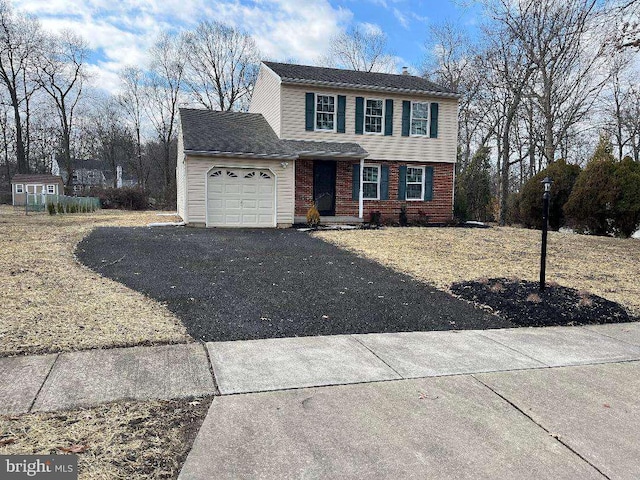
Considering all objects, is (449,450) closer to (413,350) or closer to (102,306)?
(413,350)

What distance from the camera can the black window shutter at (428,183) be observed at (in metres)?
18.0

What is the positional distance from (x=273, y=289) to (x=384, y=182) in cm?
1173

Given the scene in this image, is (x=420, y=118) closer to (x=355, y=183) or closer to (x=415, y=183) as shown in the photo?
(x=415, y=183)

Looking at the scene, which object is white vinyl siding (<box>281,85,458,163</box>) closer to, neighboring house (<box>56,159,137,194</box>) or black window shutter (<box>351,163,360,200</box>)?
black window shutter (<box>351,163,360,200</box>)

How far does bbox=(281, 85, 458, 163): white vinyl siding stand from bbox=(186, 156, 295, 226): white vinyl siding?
1679 millimetres

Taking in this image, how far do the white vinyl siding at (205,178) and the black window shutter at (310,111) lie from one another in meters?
1.91

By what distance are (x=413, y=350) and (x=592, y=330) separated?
249cm

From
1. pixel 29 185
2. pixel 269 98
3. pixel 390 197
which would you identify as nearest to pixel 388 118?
pixel 390 197

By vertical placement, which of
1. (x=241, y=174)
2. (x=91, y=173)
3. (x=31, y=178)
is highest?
(x=91, y=173)

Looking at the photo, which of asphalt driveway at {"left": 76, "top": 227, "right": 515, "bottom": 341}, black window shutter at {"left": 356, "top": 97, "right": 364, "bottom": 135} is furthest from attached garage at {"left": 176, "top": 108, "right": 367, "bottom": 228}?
asphalt driveway at {"left": 76, "top": 227, "right": 515, "bottom": 341}

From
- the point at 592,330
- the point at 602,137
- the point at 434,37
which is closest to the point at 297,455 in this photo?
the point at 592,330

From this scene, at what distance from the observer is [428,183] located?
59.1ft

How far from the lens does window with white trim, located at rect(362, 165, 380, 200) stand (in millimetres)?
17203

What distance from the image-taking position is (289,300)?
19.5ft
